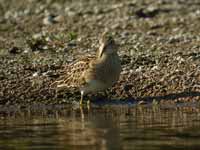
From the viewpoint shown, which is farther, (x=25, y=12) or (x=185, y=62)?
(x=25, y=12)

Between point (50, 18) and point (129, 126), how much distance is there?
12.2 m

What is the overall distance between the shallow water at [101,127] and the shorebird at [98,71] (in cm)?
39

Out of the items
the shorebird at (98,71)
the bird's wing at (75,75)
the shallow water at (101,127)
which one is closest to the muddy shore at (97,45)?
the bird's wing at (75,75)

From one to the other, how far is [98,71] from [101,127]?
2849 millimetres

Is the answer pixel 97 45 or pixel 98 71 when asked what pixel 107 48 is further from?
pixel 97 45

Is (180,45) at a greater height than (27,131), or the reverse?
(180,45)

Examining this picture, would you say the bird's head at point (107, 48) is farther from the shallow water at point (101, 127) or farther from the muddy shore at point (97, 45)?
the shallow water at point (101, 127)

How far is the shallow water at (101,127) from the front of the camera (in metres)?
11.1

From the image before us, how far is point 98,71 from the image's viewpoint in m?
15.1

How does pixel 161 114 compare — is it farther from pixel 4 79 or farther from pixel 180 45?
pixel 180 45

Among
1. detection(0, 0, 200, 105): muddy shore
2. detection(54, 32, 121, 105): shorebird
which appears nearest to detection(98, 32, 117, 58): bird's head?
detection(54, 32, 121, 105): shorebird

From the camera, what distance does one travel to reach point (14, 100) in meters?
15.5

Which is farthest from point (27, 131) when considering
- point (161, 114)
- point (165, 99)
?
point (165, 99)

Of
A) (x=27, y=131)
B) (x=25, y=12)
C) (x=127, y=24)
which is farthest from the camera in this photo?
(x=25, y=12)
